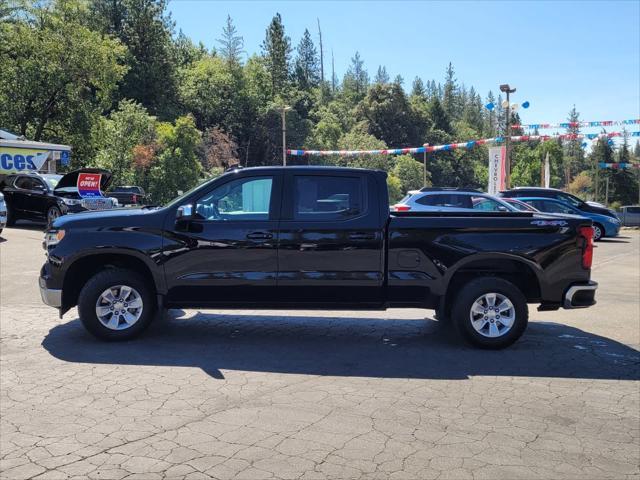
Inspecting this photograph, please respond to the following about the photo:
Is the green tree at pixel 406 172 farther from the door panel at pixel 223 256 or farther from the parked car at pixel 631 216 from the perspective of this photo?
the door panel at pixel 223 256

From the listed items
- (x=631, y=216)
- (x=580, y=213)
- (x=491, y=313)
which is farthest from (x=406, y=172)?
(x=491, y=313)

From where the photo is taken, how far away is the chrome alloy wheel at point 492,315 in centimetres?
641

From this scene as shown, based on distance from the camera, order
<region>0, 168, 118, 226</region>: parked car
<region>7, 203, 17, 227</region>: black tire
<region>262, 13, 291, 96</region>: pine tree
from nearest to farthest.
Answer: <region>0, 168, 118, 226</region>: parked car < <region>7, 203, 17, 227</region>: black tire < <region>262, 13, 291, 96</region>: pine tree

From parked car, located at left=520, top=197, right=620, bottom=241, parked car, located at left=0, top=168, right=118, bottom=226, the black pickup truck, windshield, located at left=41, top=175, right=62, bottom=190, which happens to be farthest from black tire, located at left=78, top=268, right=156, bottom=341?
parked car, located at left=520, top=197, right=620, bottom=241

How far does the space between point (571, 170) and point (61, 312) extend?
127152mm

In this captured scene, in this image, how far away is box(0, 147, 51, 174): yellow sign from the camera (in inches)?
866

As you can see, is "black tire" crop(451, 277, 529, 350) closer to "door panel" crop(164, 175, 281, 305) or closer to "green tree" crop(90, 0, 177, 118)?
"door panel" crop(164, 175, 281, 305)

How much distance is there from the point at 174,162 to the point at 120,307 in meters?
36.3

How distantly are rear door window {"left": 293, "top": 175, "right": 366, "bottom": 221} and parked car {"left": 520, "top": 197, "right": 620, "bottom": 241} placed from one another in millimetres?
14716

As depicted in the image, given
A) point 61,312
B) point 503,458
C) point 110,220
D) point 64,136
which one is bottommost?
point 503,458

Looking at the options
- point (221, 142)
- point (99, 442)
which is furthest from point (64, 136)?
point (99, 442)

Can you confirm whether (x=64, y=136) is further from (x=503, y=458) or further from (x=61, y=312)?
(x=503, y=458)

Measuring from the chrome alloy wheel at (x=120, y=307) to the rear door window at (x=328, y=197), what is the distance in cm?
200

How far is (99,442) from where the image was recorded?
3.91m
